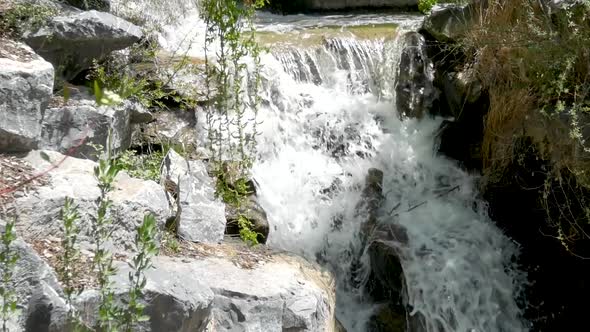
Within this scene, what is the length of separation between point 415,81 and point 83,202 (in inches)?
149

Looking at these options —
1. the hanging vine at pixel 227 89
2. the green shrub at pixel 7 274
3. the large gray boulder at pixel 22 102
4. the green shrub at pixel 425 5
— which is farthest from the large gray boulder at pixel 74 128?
the green shrub at pixel 425 5

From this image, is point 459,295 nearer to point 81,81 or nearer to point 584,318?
point 584,318

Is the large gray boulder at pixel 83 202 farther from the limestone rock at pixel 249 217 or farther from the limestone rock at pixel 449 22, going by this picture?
the limestone rock at pixel 449 22

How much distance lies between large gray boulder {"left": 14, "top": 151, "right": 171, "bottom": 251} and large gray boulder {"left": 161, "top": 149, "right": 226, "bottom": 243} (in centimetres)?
34

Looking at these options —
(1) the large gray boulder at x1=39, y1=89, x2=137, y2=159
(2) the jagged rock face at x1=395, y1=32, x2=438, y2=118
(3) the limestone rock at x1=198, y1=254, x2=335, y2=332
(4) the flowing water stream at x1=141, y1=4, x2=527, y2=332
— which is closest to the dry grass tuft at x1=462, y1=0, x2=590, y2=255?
(4) the flowing water stream at x1=141, y1=4, x2=527, y2=332

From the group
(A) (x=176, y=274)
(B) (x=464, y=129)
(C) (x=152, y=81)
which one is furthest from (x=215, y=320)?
(B) (x=464, y=129)

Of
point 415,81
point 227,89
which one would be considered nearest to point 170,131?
point 227,89

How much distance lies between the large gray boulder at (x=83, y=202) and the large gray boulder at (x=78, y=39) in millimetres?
1059

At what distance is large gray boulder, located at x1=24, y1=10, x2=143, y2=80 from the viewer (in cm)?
422

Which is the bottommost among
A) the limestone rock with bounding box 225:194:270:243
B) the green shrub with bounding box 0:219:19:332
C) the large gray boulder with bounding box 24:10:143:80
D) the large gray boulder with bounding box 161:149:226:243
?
the limestone rock with bounding box 225:194:270:243

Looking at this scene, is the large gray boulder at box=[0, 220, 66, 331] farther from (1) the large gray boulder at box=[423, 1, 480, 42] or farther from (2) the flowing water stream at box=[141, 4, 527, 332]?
(1) the large gray boulder at box=[423, 1, 480, 42]

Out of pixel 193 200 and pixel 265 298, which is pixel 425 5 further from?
pixel 265 298

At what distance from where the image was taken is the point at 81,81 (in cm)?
460

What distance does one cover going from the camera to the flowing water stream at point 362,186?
4.94 m
